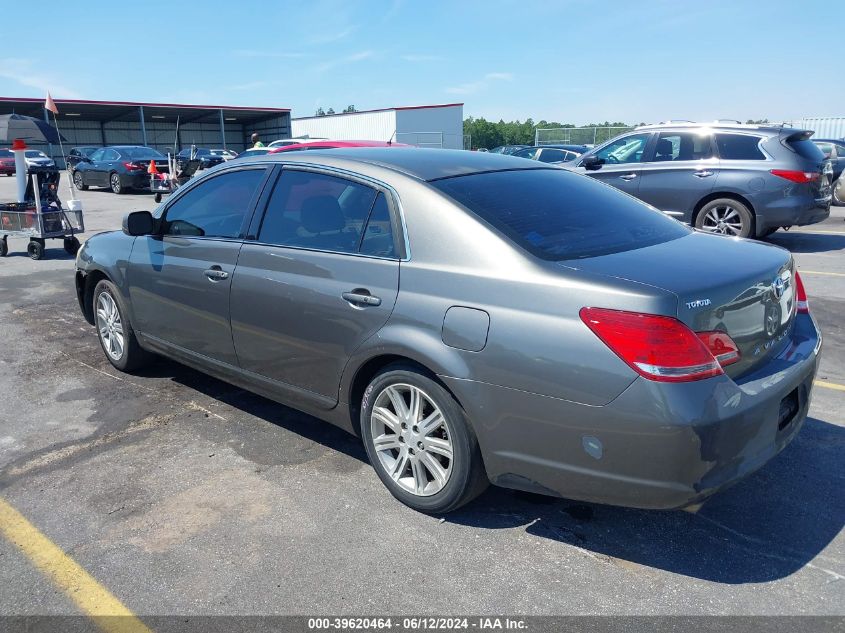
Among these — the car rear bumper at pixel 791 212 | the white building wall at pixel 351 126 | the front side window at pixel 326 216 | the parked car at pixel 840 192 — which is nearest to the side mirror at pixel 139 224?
the front side window at pixel 326 216

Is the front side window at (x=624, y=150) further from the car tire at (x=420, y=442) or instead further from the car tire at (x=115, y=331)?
the car tire at (x=420, y=442)

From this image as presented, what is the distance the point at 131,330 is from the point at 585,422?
11.8ft

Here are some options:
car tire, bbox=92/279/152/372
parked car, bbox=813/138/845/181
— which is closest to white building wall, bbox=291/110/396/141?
parked car, bbox=813/138/845/181

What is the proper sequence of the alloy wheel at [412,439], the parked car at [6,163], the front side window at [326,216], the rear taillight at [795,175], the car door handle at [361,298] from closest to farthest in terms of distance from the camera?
the alloy wheel at [412,439], the car door handle at [361,298], the front side window at [326,216], the rear taillight at [795,175], the parked car at [6,163]

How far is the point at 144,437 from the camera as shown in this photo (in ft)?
13.6

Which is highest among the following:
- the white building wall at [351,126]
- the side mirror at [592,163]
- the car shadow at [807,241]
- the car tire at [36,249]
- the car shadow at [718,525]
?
the white building wall at [351,126]

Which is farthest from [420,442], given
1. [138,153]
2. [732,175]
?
[138,153]

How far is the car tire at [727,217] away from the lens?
973 cm

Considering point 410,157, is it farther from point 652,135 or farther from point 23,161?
point 23,161

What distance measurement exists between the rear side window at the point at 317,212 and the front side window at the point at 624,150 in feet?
26.3

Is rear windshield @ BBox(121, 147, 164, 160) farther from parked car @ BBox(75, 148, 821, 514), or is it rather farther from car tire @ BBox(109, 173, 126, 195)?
parked car @ BBox(75, 148, 821, 514)

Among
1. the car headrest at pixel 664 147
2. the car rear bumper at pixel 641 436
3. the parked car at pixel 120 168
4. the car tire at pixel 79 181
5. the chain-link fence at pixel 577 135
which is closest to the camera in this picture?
the car rear bumper at pixel 641 436

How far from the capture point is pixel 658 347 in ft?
8.19

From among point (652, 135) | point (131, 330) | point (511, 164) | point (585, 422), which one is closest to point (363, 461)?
point (585, 422)
